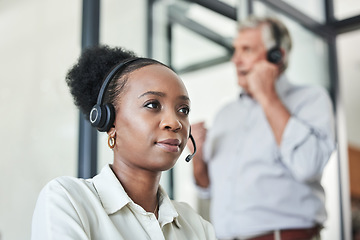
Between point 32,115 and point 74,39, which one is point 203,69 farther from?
point 32,115

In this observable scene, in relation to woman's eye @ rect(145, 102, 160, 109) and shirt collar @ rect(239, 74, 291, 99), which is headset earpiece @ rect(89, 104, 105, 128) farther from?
shirt collar @ rect(239, 74, 291, 99)

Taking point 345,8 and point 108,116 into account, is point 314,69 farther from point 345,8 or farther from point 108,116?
point 108,116

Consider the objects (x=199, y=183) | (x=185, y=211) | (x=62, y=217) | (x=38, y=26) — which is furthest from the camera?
(x=199, y=183)

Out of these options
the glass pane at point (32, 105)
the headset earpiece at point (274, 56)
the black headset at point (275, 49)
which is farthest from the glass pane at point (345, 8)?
the glass pane at point (32, 105)

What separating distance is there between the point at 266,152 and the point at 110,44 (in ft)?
3.02

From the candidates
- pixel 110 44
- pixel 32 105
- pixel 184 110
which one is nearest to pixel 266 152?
pixel 110 44

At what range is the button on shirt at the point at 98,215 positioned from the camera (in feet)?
2.68

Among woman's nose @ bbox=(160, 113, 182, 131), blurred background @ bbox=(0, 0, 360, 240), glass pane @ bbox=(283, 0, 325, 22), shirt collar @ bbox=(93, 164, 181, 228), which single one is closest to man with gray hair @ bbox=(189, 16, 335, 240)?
blurred background @ bbox=(0, 0, 360, 240)

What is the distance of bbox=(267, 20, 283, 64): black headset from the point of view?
2.61 m

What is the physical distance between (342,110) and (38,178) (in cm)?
231

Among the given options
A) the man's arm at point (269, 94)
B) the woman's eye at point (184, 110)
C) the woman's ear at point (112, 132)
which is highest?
the man's arm at point (269, 94)

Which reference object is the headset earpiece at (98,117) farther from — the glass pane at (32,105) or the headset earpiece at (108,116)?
the glass pane at (32,105)

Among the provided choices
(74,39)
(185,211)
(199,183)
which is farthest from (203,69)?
(185,211)

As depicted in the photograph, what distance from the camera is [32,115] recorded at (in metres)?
2.05
